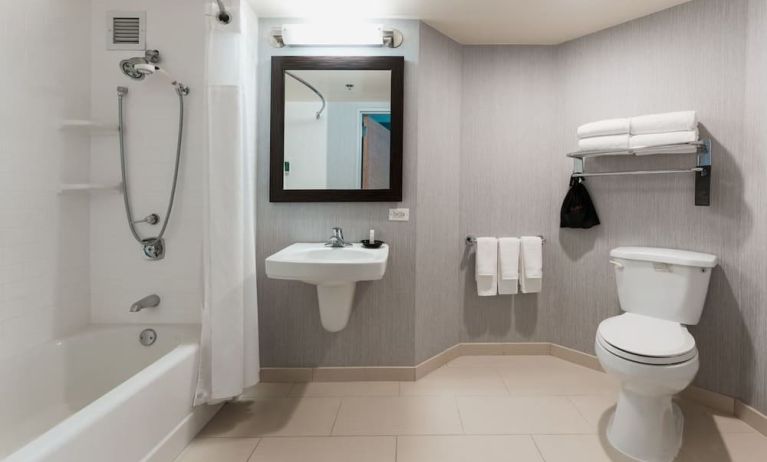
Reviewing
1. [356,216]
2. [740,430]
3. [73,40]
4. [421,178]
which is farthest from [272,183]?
[740,430]

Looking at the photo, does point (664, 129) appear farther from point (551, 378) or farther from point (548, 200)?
point (551, 378)

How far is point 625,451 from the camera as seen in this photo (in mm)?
1600

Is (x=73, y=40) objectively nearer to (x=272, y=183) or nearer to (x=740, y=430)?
(x=272, y=183)

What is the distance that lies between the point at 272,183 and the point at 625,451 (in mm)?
2198

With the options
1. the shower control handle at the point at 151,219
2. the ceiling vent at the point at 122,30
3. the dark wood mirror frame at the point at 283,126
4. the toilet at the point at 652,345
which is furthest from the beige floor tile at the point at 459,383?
the ceiling vent at the point at 122,30

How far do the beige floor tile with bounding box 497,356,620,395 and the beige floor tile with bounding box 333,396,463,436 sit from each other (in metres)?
0.48

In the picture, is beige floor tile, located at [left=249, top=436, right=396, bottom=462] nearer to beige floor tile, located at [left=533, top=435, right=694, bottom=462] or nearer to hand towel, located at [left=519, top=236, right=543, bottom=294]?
beige floor tile, located at [left=533, top=435, right=694, bottom=462]

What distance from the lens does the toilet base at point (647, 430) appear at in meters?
1.57

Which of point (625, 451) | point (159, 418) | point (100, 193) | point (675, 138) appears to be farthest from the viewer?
point (100, 193)

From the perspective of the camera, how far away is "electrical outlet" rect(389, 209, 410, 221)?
228cm

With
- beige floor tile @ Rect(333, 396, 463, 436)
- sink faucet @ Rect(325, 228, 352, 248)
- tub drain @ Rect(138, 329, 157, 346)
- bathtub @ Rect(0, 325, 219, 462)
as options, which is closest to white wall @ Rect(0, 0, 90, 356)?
bathtub @ Rect(0, 325, 219, 462)

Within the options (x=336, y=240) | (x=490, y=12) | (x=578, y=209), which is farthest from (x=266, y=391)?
(x=490, y=12)

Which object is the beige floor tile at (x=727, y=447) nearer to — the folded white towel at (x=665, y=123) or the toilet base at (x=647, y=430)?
the toilet base at (x=647, y=430)

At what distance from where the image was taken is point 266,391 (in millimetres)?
2174
